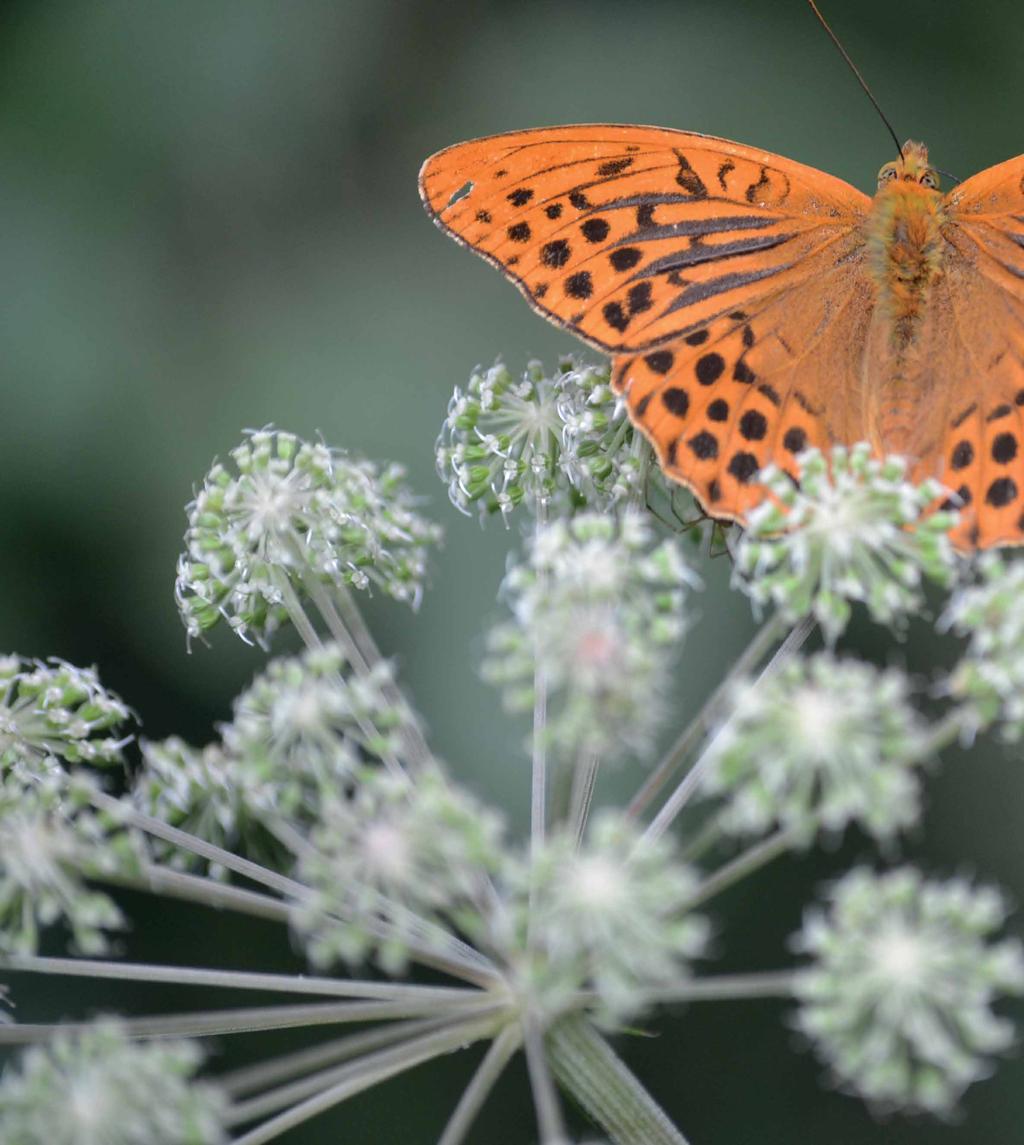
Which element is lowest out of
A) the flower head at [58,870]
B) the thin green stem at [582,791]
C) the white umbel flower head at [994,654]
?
the flower head at [58,870]

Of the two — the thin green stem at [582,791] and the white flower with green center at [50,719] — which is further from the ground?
the thin green stem at [582,791]

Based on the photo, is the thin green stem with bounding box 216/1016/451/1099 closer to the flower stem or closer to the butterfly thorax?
the flower stem

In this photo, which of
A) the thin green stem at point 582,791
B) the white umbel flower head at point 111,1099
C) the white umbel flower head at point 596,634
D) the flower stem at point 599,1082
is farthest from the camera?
the thin green stem at point 582,791

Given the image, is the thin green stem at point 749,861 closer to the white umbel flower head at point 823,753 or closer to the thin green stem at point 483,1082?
the white umbel flower head at point 823,753

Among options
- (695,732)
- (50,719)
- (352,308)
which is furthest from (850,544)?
(352,308)

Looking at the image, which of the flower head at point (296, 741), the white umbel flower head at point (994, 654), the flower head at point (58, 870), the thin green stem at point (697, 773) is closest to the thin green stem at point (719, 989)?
the thin green stem at point (697, 773)

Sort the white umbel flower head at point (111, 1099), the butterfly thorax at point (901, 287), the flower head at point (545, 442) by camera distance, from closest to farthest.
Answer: the white umbel flower head at point (111, 1099) < the butterfly thorax at point (901, 287) < the flower head at point (545, 442)
